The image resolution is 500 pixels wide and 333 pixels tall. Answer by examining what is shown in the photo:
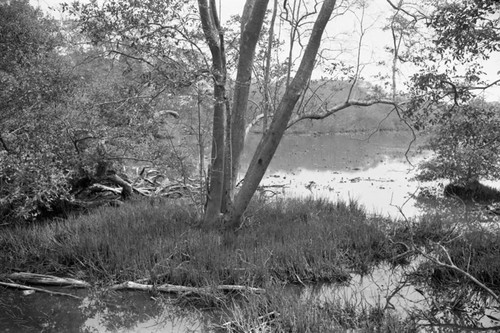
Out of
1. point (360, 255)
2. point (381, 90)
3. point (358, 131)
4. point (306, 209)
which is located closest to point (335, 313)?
point (360, 255)

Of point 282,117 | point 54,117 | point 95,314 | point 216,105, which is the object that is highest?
point 216,105

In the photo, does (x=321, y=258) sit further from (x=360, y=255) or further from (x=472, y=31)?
(x=472, y=31)

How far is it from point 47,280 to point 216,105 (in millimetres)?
3547

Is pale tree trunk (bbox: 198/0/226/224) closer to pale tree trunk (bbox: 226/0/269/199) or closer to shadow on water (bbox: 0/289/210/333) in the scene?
pale tree trunk (bbox: 226/0/269/199)

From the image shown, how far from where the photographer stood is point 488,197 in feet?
35.8

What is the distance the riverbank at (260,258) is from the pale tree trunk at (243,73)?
1405mm

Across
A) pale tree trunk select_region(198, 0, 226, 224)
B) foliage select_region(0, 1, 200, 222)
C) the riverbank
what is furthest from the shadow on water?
pale tree trunk select_region(198, 0, 226, 224)

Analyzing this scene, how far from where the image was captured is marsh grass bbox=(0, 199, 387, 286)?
17.8 feet

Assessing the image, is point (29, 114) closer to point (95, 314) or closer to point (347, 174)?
point (95, 314)

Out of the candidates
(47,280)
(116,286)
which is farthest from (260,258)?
(47,280)

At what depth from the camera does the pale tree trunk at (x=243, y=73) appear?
21.0 ft

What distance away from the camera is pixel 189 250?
5.94 m

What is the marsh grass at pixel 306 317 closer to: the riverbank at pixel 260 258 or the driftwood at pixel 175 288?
the riverbank at pixel 260 258

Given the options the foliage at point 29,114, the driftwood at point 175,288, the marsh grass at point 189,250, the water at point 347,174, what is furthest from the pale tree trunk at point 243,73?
the foliage at point 29,114
